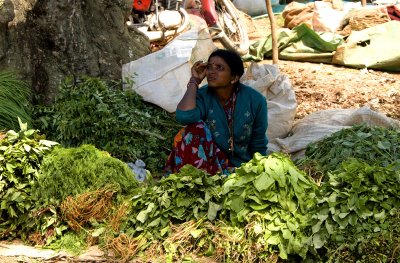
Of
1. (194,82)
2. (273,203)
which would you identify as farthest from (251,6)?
(273,203)

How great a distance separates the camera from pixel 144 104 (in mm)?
6004

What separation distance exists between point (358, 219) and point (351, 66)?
537cm

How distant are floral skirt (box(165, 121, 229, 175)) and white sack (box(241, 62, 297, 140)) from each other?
3.70ft

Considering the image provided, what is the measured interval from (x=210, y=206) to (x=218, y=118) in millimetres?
1177

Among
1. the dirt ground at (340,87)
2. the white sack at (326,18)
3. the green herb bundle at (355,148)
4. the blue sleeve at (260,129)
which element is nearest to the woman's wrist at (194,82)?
the blue sleeve at (260,129)

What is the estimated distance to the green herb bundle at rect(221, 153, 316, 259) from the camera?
374 cm

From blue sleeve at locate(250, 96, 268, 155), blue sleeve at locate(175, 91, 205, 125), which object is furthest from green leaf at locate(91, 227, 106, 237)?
blue sleeve at locate(250, 96, 268, 155)

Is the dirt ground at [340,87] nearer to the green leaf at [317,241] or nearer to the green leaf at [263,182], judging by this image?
the green leaf at [263,182]

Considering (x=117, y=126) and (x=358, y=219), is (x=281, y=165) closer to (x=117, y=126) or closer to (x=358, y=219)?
(x=358, y=219)

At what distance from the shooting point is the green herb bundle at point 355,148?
15.5 feet

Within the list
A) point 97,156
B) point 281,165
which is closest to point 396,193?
point 281,165

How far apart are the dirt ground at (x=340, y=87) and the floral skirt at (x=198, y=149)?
6.79 ft

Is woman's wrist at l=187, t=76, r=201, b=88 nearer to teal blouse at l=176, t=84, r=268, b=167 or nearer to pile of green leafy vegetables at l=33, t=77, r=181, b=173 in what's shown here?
teal blouse at l=176, t=84, r=268, b=167

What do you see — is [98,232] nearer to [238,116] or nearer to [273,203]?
[273,203]
